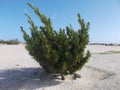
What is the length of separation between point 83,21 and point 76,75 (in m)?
1.76

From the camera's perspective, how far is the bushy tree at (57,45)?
761 centimetres

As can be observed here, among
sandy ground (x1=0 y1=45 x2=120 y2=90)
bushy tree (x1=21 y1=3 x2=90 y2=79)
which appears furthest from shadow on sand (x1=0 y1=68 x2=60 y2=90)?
bushy tree (x1=21 y1=3 x2=90 y2=79)

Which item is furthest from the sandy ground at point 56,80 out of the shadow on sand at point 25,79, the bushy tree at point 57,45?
the bushy tree at point 57,45

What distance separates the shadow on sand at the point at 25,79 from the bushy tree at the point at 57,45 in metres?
0.44

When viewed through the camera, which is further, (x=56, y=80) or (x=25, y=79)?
(x=25, y=79)

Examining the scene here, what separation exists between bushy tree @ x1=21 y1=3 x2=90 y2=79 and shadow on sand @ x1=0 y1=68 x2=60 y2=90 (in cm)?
44

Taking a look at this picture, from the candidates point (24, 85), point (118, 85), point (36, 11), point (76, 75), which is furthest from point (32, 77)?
point (118, 85)

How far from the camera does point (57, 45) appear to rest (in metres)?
7.79

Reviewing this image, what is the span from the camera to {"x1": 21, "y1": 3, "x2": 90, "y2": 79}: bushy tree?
7.61 meters

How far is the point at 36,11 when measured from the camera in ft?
25.6

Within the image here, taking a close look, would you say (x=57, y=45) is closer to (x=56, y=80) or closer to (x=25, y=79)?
(x=56, y=80)

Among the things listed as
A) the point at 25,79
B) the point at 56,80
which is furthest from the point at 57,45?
the point at 25,79

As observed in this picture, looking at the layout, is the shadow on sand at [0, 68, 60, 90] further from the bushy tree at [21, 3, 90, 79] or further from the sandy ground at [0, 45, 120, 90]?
the bushy tree at [21, 3, 90, 79]

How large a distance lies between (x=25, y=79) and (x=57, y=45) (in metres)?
1.53
